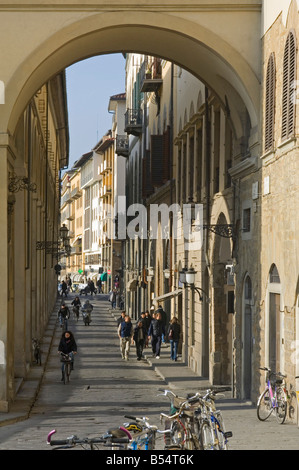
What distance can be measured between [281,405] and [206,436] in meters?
6.05

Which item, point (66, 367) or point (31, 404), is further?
point (66, 367)

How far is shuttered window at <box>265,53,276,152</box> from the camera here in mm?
18547

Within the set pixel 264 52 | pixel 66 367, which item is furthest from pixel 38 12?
pixel 66 367

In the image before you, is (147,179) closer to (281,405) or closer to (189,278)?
(189,278)

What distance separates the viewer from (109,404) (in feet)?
68.8

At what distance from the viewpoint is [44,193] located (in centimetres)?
4288

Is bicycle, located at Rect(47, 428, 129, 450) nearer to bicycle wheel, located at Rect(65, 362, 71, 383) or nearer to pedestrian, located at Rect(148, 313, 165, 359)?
bicycle wheel, located at Rect(65, 362, 71, 383)

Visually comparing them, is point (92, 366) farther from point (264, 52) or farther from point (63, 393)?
A: point (264, 52)

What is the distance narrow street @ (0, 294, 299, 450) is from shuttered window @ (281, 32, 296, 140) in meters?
4.95

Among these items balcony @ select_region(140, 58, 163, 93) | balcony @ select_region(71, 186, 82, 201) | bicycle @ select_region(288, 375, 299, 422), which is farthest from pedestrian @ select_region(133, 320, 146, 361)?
balcony @ select_region(71, 186, 82, 201)

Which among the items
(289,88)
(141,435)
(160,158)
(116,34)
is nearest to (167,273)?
(160,158)

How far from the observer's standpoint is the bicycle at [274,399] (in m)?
17.0

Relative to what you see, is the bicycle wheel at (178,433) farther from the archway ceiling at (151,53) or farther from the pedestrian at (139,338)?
the pedestrian at (139,338)

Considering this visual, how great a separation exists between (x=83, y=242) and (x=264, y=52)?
350 ft
